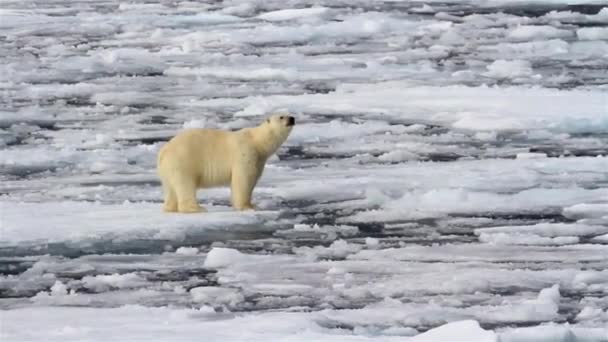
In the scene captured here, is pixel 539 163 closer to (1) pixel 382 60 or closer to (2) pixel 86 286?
(2) pixel 86 286

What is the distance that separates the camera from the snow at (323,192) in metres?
4.87

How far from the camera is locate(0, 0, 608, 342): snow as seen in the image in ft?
16.0

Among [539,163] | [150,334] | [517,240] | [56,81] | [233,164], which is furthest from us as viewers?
[56,81]

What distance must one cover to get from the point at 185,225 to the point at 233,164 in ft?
2.03

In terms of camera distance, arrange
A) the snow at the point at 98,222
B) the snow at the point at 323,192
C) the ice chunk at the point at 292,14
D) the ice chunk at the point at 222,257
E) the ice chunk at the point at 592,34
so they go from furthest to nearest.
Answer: the ice chunk at the point at 292,14, the ice chunk at the point at 592,34, the snow at the point at 98,222, the ice chunk at the point at 222,257, the snow at the point at 323,192

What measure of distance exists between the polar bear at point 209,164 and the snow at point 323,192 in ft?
0.56

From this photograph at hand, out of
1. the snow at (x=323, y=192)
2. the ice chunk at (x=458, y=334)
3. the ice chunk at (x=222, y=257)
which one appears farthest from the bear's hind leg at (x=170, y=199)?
the ice chunk at (x=458, y=334)

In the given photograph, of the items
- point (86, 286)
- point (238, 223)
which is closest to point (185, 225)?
point (238, 223)

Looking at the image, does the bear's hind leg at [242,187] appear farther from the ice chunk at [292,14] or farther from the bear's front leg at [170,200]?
the ice chunk at [292,14]

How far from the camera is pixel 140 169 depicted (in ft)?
26.4

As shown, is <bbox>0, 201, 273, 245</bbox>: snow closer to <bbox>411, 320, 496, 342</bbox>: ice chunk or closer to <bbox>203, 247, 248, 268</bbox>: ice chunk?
<bbox>203, 247, 248, 268</bbox>: ice chunk

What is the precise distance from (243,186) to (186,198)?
27 cm

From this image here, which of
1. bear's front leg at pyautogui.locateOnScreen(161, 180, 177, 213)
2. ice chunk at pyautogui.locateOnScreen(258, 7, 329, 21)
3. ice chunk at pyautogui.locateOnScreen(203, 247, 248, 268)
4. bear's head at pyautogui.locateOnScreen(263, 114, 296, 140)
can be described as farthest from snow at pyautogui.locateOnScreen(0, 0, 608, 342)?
ice chunk at pyautogui.locateOnScreen(258, 7, 329, 21)

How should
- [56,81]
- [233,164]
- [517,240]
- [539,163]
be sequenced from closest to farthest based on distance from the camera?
[517,240] < [233,164] < [539,163] < [56,81]
